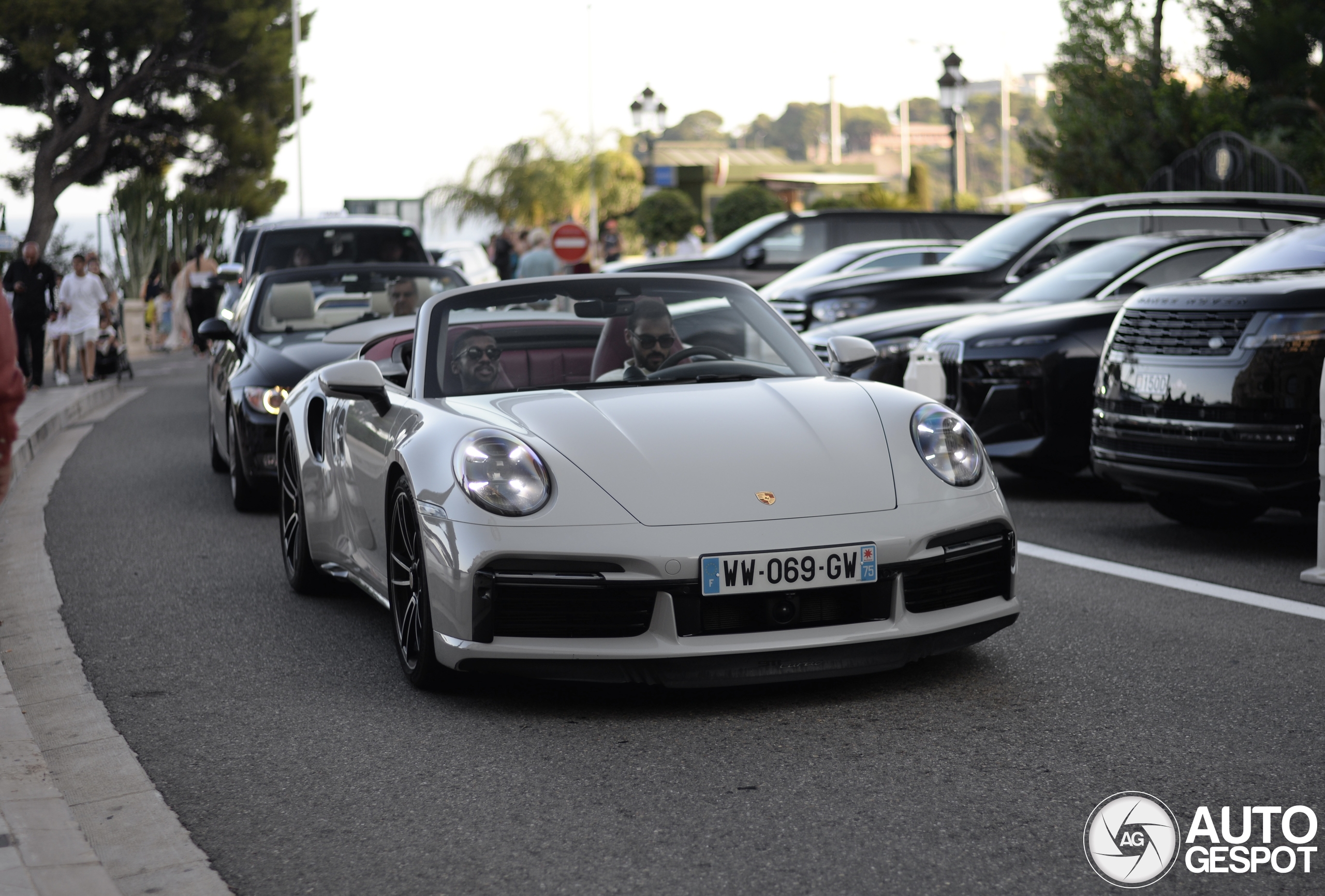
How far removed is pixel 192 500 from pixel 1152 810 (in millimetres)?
7274

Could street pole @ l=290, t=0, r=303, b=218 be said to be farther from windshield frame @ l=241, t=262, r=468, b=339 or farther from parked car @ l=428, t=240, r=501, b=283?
windshield frame @ l=241, t=262, r=468, b=339

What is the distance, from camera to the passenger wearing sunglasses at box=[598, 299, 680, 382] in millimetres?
5602

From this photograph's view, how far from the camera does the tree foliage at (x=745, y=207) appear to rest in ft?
141

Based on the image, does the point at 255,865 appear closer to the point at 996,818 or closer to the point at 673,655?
the point at 673,655

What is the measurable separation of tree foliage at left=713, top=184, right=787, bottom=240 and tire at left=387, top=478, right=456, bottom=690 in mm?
38097

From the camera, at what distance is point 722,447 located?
4707mm

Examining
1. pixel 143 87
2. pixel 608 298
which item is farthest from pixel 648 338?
pixel 143 87

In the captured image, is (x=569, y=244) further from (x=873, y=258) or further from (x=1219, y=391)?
(x=1219, y=391)

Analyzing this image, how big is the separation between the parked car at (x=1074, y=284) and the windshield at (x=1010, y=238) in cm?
273

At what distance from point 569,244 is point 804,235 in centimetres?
380

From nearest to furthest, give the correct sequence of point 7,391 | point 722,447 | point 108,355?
point 7,391, point 722,447, point 108,355

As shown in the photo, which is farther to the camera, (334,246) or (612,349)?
(334,246)

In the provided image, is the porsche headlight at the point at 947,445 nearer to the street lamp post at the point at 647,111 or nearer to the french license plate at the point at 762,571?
the french license plate at the point at 762,571

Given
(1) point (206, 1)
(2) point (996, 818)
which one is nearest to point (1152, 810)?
(2) point (996, 818)
